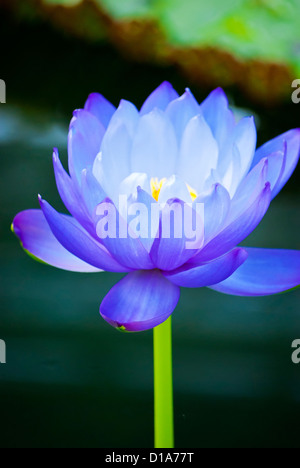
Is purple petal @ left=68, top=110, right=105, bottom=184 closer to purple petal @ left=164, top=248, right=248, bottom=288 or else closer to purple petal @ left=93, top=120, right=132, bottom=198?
purple petal @ left=93, top=120, right=132, bottom=198

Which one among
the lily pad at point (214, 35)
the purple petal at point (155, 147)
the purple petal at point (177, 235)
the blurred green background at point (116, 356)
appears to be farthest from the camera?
the lily pad at point (214, 35)

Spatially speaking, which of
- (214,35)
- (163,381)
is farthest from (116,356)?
(214,35)

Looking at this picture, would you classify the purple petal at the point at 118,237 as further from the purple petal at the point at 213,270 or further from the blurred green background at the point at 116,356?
the blurred green background at the point at 116,356

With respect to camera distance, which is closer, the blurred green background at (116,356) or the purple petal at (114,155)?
the purple petal at (114,155)

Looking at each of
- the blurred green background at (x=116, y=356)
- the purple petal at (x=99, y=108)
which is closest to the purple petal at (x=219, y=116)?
the purple petal at (x=99, y=108)

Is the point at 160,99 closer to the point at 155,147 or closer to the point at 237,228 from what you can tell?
the point at 155,147

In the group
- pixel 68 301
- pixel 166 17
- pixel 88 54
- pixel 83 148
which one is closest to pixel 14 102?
pixel 88 54

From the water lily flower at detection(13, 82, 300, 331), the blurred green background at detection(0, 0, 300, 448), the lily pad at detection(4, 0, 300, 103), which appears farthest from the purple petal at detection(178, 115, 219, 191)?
the lily pad at detection(4, 0, 300, 103)
